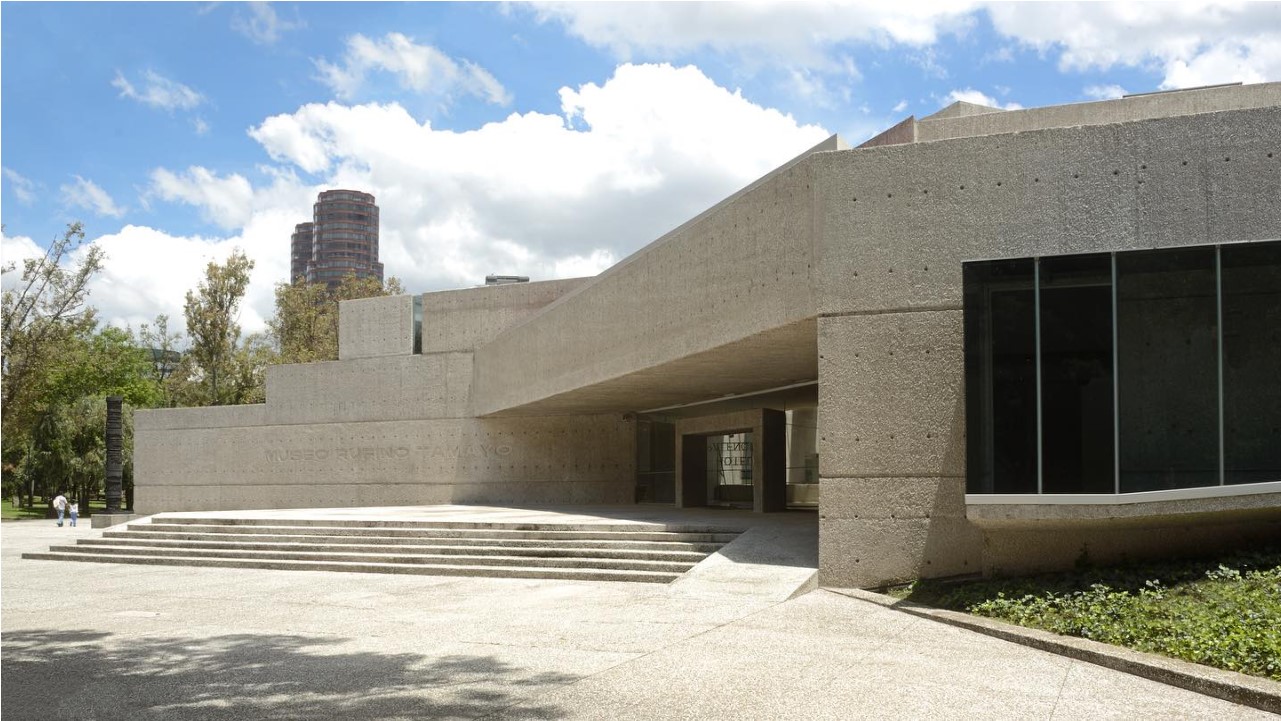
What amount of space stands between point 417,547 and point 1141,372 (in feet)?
40.1

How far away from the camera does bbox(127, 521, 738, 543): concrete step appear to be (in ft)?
55.1

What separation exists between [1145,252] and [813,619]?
5.30 metres

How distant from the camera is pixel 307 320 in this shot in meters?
51.1

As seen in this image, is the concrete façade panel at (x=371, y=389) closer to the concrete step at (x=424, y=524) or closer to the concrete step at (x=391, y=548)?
the concrete step at (x=424, y=524)

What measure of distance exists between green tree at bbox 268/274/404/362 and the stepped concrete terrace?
28275 millimetres

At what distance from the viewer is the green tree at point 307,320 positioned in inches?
2004

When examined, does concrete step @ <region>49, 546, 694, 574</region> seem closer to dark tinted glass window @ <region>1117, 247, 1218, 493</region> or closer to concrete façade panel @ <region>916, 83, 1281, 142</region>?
dark tinted glass window @ <region>1117, 247, 1218, 493</region>

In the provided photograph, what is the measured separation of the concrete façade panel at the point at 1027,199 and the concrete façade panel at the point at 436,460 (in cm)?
1585

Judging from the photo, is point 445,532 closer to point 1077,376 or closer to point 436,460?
point 436,460

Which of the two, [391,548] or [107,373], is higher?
[107,373]

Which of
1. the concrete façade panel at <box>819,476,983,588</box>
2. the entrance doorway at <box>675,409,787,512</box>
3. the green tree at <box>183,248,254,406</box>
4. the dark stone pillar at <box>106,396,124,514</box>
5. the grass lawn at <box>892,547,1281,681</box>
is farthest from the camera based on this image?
the green tree at <box>183,248,254,406</box>

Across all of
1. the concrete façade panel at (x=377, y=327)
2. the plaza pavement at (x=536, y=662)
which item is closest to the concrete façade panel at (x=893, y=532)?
the plaza pavement at (x=536, y=662)

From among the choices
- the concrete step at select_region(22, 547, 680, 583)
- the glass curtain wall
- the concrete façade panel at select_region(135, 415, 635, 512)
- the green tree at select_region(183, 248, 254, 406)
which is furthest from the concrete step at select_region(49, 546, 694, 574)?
the green tree at select_region(183, 248, 254, 406)

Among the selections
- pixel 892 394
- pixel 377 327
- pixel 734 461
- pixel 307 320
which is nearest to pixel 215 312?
pixel 307 320
